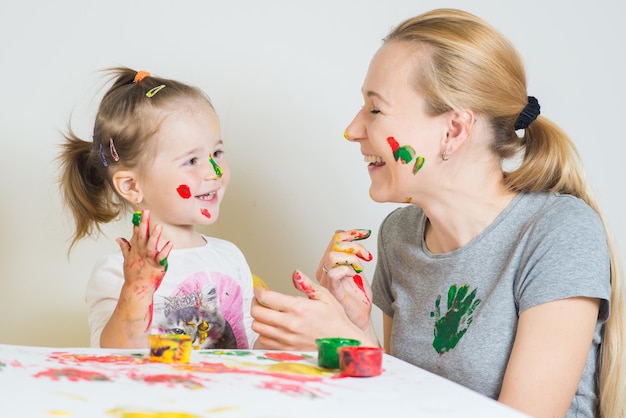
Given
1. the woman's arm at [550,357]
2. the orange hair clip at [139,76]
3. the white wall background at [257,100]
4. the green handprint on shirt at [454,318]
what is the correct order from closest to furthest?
the woman's arm at [550,357]
the green handprint on shirt at [454,318]
the orange hair clip at [139,76]
the white wall background at [257,100]

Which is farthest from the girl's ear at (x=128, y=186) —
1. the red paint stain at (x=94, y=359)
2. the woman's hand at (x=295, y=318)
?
the red paint stain at (x=94, y=359)

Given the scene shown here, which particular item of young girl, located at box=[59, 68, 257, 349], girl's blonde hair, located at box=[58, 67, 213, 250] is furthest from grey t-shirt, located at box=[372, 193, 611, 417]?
girl's blonde hair, located at box=[58, 67, 213, 250]

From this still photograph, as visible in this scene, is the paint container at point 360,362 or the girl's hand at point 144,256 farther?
the girl's hand at point 144,256

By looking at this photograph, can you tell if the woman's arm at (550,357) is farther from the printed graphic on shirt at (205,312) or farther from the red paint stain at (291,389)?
the printed graphic on shirt at (205,312)

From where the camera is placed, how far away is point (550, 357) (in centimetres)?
132

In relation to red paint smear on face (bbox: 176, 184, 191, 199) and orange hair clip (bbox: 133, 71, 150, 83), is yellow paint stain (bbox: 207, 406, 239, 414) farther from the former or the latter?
orange hair clip (bbox: 133, 71, 150, 83)

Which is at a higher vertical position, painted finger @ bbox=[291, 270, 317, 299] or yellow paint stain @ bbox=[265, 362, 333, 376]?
painted finger @ bbox=[291, 270, 317, 299]

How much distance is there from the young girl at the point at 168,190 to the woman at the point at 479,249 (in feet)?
0.98

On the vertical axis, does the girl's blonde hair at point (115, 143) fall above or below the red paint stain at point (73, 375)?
above

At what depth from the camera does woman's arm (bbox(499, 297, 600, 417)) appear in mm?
1313

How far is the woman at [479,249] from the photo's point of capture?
1.35 metres

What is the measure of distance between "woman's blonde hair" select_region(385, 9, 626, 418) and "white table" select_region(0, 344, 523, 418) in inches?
23.3

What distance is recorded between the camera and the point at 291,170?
219 centimetres

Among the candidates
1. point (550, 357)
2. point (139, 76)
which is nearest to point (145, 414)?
point (550, 357)
